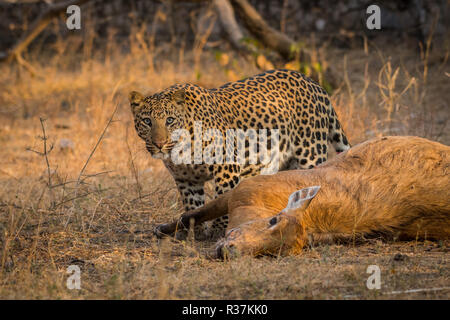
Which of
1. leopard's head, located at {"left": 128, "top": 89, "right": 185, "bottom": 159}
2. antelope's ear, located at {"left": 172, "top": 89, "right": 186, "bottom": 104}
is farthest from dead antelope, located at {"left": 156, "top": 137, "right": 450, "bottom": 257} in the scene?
antelope's ear, located at {"left": 172, "top": 89, "right": 186, "bottom": 104}

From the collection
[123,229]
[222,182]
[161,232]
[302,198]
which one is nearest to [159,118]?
[222,182]

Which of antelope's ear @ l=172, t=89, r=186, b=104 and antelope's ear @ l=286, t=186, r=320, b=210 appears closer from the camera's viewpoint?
antelope's ear @ l=286, t=186, r=320, b=210

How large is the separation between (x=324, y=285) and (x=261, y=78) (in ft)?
10.1

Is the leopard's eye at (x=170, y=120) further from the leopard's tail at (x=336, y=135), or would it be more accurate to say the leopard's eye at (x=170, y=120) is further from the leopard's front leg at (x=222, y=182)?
the leopard's tail at (x=336, y=135)

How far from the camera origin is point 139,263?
418 cm

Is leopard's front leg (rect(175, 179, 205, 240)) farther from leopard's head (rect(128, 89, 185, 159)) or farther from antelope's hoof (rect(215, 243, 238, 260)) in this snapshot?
antelope's hoof (rect(215, 243, 238, 260))

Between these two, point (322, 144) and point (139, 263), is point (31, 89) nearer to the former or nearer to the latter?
point (322, 144)

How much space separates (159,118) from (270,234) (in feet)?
5.25

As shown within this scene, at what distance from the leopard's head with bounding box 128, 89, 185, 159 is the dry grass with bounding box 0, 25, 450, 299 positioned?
293 millimetres

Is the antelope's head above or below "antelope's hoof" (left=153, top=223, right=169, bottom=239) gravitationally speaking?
above

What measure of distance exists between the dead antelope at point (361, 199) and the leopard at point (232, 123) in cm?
74

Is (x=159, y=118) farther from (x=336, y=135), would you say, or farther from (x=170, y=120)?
(x=336, y=135)

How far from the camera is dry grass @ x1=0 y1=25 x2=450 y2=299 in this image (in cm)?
367

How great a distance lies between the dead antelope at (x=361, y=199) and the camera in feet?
14.0
